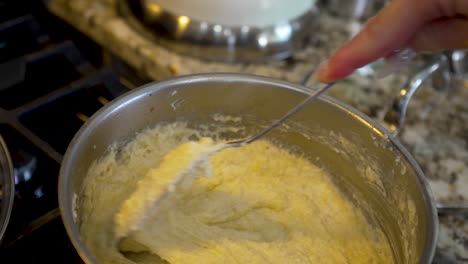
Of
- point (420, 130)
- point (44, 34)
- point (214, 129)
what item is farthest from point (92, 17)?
point (420, 130)

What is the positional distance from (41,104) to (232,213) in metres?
0.31

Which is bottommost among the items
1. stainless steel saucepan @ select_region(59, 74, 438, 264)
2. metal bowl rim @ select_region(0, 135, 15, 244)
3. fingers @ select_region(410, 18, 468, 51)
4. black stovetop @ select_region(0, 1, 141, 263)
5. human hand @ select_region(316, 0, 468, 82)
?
metal bowl rim @ select_region(0, 135, 15, 244)

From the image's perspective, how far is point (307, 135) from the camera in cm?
70

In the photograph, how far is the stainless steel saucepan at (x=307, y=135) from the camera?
21.0 inches

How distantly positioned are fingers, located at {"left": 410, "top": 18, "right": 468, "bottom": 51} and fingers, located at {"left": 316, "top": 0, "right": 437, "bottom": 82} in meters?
0.05

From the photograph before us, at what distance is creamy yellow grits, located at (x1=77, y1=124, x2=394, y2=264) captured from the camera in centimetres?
59

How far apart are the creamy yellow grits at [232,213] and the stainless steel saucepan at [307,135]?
0.02 meters

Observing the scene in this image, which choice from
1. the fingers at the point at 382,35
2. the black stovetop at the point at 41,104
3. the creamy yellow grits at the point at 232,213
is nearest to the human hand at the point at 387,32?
the fingers at the point at 382,35

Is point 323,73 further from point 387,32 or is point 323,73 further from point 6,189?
point 6,189

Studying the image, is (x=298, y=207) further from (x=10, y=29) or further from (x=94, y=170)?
(x=10, y=29)

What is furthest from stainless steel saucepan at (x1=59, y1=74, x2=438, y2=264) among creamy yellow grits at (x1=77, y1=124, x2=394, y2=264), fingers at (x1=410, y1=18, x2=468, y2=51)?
fingers at (x1=410, y1=18, x2=468, y2=51)

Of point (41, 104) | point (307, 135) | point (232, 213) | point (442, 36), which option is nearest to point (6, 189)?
point (41, 104)

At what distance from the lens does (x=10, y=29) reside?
31.2 inches

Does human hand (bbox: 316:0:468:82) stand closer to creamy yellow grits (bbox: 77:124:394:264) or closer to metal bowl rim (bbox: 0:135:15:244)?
creamy yellow grits (bbox: 77:124:394:264)
